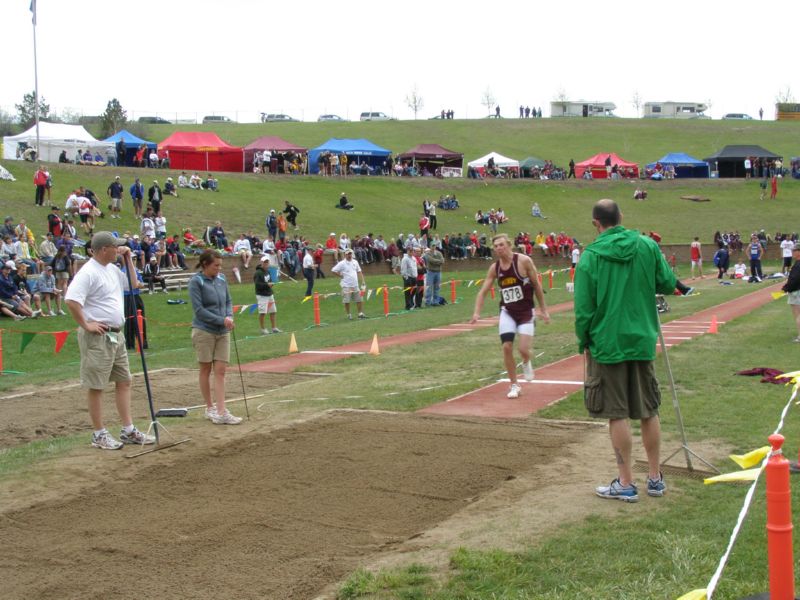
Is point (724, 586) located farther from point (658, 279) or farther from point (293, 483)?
point (293, 483)

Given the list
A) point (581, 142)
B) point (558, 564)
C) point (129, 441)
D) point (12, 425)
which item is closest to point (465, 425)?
point (129, 441)

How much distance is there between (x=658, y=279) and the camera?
20.7 feet

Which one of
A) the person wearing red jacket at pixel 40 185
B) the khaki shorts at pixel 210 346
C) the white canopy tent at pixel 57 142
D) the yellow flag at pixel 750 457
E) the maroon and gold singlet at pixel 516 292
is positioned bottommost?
the yellow flag at pixel 750 457

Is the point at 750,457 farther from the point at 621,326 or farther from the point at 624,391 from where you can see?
the point at 621,326

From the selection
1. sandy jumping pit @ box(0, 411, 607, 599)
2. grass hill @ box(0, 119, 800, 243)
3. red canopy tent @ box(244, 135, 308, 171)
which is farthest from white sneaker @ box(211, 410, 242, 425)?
red canopy tent @ box(244, 135, 308, 171)

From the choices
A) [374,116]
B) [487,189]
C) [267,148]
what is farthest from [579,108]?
[267,148]

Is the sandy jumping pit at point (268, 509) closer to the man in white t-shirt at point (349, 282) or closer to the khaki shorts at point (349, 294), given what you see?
the man in white t-shirt at point (349, 282)

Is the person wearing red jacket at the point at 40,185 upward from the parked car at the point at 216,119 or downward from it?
downward

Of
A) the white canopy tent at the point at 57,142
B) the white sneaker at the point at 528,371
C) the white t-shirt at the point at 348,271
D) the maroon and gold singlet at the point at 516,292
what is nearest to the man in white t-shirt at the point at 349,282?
the white t-shirt at the point at 348,271

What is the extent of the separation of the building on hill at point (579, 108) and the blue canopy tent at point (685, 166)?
4425 centimetres

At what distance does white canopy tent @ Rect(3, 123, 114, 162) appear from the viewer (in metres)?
47.3

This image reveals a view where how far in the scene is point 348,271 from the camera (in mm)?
25156

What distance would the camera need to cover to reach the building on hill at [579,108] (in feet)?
373

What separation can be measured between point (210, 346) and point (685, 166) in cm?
6635
